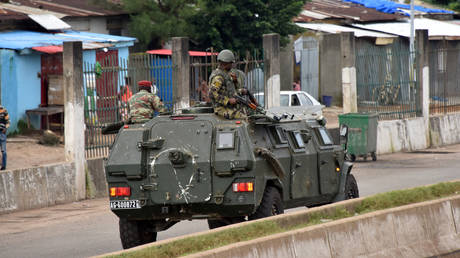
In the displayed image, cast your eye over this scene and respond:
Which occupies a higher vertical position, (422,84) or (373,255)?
(422,84)

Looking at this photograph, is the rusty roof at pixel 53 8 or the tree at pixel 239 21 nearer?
the rusty roof at pixel 53 8

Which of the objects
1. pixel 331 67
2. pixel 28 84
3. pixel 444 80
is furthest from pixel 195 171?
pixel 331 67

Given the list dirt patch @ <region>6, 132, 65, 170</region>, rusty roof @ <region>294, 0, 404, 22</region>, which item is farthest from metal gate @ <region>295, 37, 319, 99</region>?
dirt patch @ <region>6, 132, 65, 170</region>

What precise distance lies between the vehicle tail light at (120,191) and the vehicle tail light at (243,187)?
1295mm

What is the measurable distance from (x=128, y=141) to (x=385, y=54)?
16.0 metres

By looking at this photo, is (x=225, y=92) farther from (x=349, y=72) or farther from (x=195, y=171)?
(x=349, y=72)

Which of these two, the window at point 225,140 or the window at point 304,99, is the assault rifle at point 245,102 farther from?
the window at point 304,99

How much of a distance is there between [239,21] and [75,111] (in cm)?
1445

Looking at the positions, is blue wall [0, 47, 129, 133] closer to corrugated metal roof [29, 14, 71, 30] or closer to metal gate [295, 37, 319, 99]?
corrugated metal roof [29, 14, 71, 30]

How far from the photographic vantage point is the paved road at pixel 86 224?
12.3 m

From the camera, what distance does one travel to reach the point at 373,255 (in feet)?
32.1

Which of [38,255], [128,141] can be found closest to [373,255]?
[128,141]

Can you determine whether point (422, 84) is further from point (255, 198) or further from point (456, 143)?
point (255, 198)

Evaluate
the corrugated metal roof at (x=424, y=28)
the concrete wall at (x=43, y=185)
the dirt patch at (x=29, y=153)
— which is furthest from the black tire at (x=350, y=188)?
the corrugated metal roof at (x=424, y=28)
